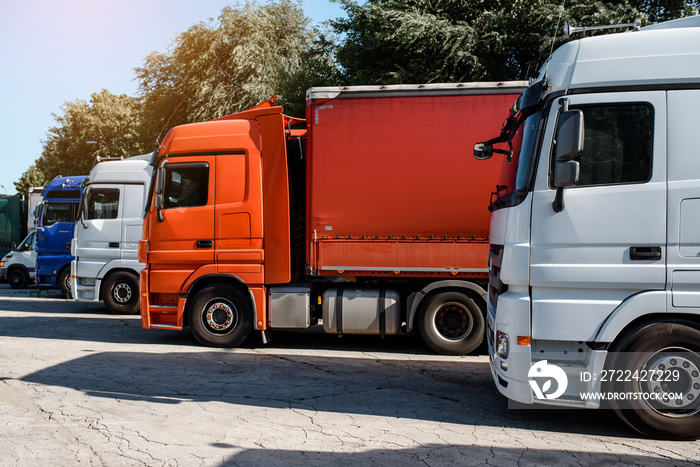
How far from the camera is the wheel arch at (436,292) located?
7656 mm

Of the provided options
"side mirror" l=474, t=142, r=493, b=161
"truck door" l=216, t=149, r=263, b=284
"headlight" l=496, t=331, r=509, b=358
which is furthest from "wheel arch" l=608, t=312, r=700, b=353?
"truck door" l=216, t=149, r=263, b=284

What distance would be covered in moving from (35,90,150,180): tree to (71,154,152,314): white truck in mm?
26468

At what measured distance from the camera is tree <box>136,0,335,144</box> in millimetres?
24405

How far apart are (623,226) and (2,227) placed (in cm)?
2692

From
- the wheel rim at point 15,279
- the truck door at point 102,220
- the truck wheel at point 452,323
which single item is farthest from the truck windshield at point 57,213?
the truck wheel at point 452,323

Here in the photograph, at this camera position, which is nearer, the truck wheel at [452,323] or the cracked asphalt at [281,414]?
the cracked asphalt at [281,414]

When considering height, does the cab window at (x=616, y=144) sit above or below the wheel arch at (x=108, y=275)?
above

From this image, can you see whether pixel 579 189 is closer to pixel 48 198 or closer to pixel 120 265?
pixel 120 265

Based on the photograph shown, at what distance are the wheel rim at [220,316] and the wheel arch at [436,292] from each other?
2506 mm

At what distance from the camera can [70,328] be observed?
10641 mm

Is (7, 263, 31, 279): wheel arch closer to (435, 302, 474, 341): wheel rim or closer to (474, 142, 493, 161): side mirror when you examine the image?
(435, 302, 474, 341): wheel rim

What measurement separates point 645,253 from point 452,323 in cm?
366

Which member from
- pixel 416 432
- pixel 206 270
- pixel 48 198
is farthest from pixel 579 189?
pixel 48 198

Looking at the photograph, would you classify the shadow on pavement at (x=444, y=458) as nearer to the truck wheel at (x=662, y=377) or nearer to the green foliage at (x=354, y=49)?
the truck wheel at (x=662, y=377)
